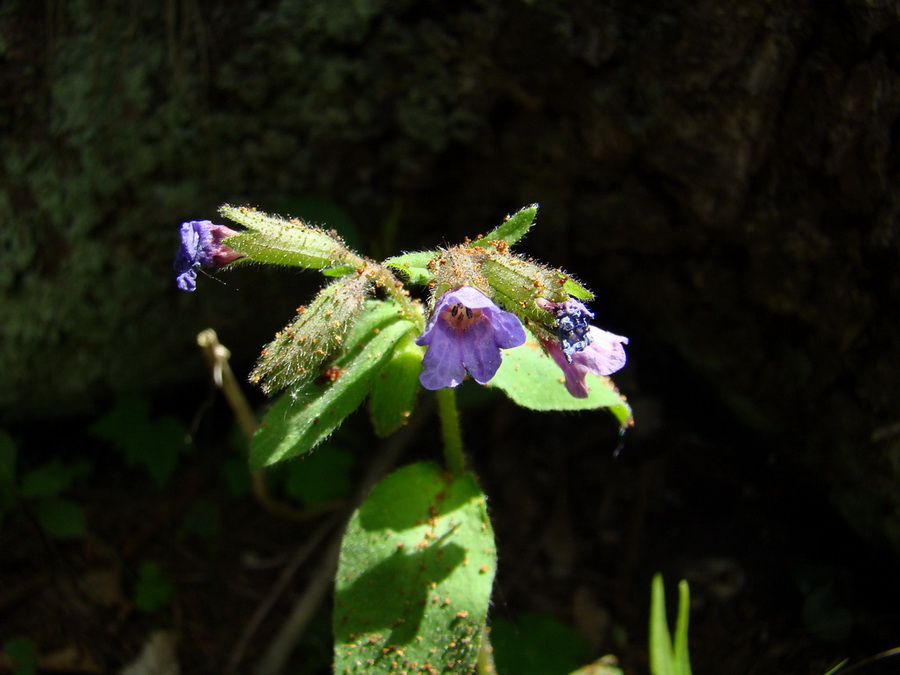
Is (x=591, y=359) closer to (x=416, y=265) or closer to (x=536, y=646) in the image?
(x=416, y=265)

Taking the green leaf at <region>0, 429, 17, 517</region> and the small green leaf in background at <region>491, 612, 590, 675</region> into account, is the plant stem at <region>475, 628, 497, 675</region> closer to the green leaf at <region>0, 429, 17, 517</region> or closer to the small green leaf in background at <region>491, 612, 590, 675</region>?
the small green leaf in background at <region>491, 612, 590, 675</region>

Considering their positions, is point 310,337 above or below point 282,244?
below

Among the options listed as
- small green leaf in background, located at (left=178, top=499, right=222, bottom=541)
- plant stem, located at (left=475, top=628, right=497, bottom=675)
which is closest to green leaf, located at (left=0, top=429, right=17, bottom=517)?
small green leaf in background, located at (left=178, top=499, right=222, bottom=541)

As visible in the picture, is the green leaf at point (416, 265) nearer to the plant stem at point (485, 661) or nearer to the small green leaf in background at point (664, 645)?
the small green leaf in background at point (664, 645)

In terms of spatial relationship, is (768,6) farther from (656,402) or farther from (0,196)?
(0,196)

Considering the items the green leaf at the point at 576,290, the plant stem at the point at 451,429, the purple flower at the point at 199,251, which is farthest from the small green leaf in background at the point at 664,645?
the purple flower at the point at 199,251

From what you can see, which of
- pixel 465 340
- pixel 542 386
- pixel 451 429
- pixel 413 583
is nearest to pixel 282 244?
pixel 465 340

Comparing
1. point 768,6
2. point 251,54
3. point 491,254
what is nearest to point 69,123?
point 251,54
